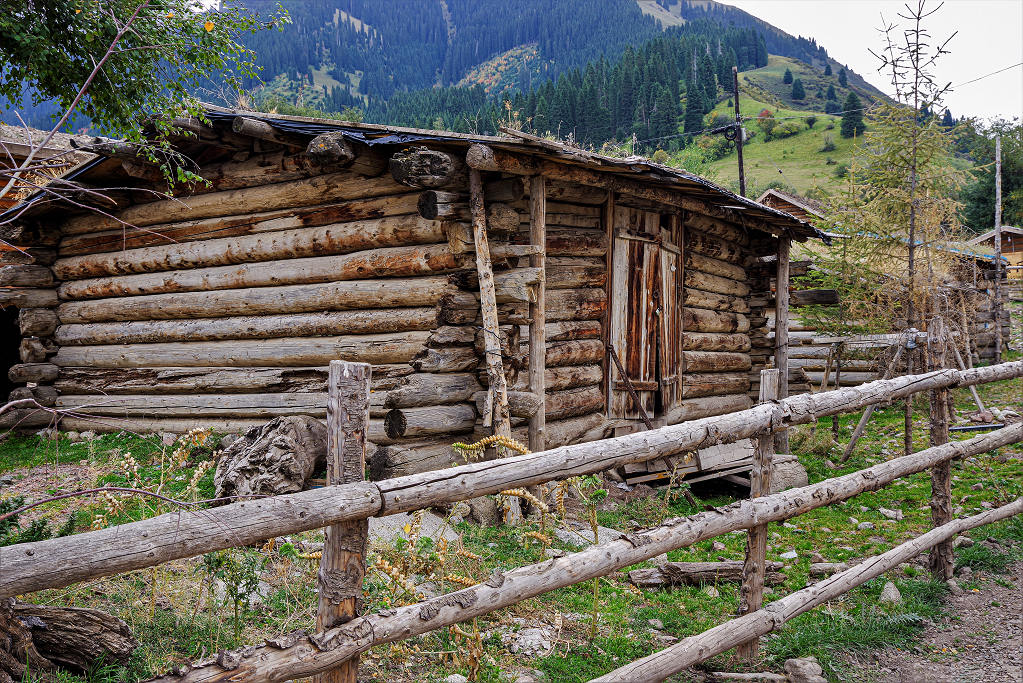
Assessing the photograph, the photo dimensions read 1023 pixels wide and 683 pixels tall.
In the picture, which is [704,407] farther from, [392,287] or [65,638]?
[65,638]

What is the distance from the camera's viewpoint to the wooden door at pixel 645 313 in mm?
9094

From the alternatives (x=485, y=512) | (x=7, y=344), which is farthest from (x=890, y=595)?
Answer: (x=7, y=344)

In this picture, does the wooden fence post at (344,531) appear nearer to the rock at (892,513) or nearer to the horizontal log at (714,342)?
the rock at (892,513)

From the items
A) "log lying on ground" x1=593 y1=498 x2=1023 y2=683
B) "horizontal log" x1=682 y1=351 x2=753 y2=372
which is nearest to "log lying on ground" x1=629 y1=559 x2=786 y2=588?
"log lying on ground" x1=593 y1=498 x2=1023 y2=683

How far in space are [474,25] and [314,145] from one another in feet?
665

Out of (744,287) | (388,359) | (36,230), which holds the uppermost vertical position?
(36,230)

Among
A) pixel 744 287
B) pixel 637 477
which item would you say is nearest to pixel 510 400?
pixel 637 477

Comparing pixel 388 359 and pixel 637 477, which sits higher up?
pixel 388 359

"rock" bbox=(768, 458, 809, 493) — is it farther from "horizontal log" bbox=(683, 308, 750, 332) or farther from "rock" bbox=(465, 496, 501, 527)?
"rock" bbox=(465, 496, 501, 527)

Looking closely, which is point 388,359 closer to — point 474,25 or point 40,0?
point 40,0

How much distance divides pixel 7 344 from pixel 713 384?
12.8 meters

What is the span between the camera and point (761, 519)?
392 centimetres

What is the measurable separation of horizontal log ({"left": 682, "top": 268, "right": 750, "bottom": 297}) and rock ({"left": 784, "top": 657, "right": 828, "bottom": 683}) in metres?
7.25

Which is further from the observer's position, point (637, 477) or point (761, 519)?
point (637, 477)
